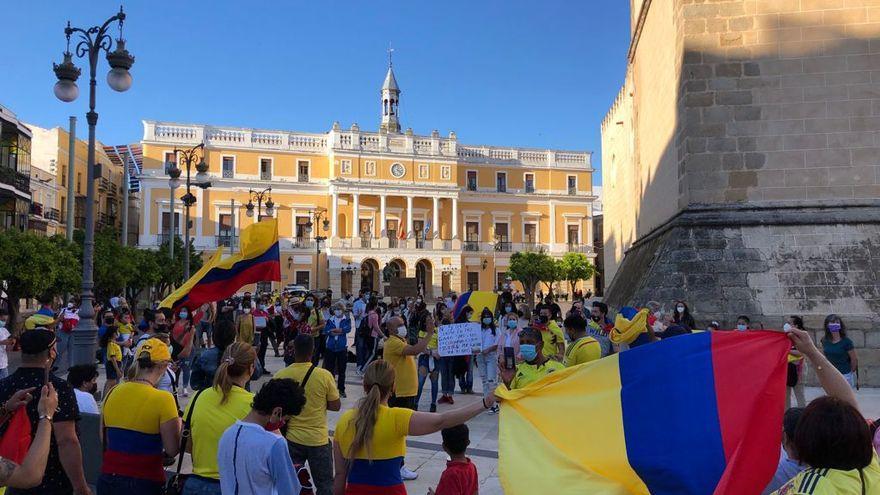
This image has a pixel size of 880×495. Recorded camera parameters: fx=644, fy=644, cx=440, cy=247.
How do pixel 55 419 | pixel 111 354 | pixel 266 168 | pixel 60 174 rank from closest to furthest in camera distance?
pixel 55 419
pixel 111 354
pixel 60 174
pixel 266 168

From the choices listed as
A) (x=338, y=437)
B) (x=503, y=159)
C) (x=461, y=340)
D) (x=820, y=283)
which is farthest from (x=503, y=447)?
(x=503, y=159)

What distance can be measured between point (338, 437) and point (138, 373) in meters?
1.28

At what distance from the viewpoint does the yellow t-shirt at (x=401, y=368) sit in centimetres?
678

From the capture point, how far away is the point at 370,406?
11.0ft

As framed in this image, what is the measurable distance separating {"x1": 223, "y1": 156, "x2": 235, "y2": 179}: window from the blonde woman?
45.6 m

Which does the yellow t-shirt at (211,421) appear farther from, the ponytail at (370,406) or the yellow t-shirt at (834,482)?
the yellow t-shirt at (834,482)

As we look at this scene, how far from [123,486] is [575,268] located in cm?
4466

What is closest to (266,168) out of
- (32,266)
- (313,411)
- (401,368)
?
(32,266)

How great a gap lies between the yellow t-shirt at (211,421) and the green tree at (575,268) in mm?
42628

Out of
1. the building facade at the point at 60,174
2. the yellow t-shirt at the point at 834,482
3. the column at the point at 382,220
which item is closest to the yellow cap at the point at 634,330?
the yellow t-shirt at the point at 834,482

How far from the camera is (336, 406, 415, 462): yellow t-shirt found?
130 inches

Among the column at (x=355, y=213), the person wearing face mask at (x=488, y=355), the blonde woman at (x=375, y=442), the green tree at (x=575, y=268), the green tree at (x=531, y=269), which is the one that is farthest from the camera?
the column at (x=355, y=213)

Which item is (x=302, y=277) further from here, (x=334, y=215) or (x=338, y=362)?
(x=338, y=362)

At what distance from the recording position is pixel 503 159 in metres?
53.2
